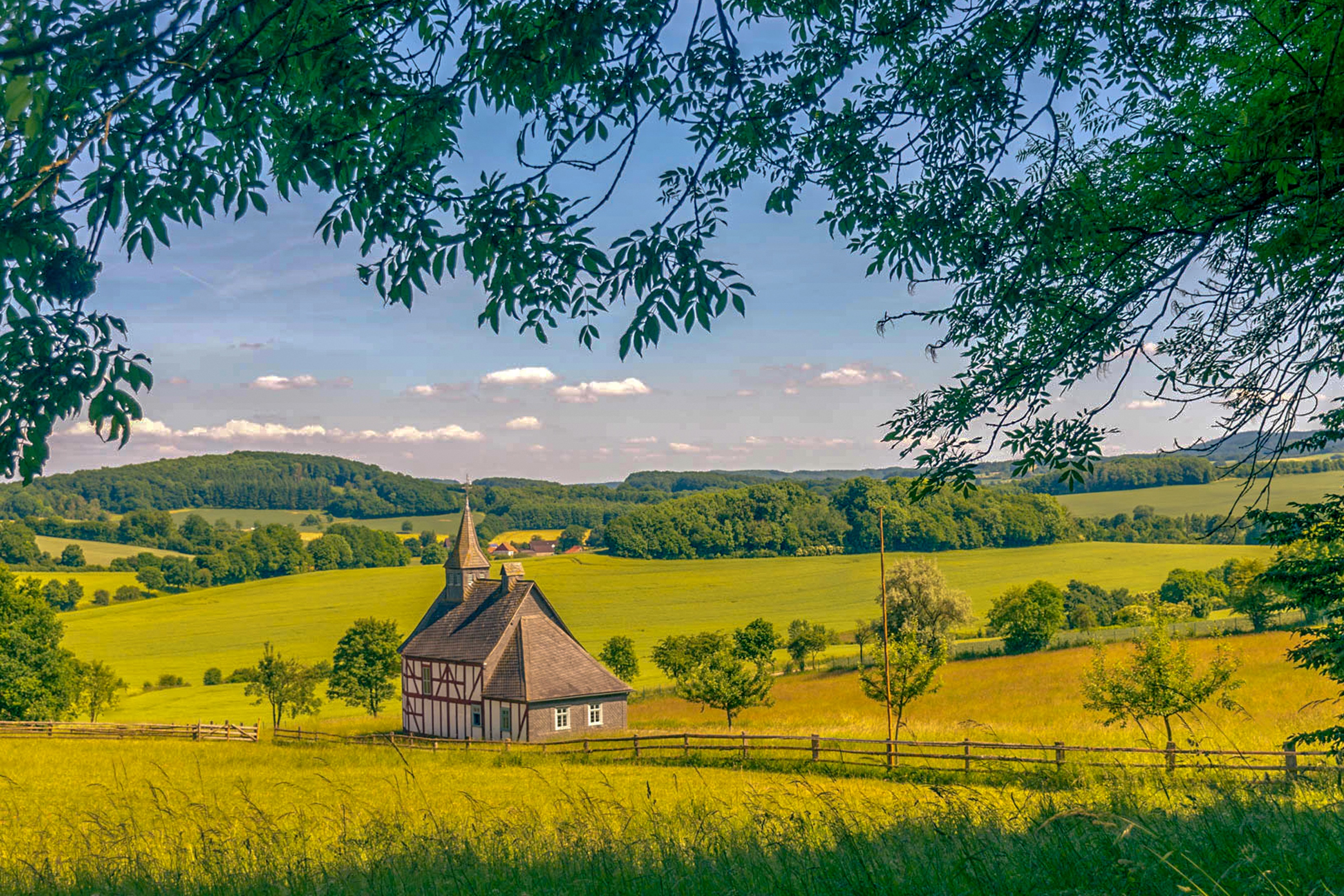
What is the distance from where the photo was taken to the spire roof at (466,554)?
4762cm

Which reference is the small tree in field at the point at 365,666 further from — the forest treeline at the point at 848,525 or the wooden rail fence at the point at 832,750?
the forest treeline at the point at 848,525

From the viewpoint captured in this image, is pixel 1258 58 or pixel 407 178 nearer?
pixel 407 178

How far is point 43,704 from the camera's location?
4684cm

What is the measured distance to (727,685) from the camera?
1694 inches

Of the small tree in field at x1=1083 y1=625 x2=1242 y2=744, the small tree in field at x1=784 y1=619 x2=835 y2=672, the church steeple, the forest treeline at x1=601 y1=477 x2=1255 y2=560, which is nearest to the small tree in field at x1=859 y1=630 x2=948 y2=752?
the small tree in field at x1=1083 y1=625 x2=1242 y2=744

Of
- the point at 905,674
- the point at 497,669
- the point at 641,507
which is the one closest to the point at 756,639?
the point at 497,669

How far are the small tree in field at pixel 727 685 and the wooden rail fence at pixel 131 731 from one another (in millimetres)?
20734

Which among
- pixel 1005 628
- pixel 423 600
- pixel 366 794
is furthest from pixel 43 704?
pixel 1005 628

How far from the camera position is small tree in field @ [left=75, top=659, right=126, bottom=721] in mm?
58219

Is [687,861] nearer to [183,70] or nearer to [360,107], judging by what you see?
[360,107]

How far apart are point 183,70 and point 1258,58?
24.4ft

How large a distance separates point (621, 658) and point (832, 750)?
41.7 metres

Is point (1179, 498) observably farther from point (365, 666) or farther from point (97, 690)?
point (97, 690)

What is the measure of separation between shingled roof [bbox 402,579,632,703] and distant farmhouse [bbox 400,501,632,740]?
0.05 meters
